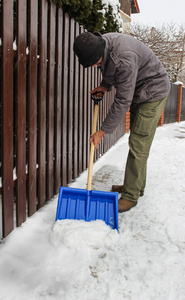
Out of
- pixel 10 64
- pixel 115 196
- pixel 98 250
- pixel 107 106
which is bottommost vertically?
pixel 98 250

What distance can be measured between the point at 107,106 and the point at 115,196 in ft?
10.3

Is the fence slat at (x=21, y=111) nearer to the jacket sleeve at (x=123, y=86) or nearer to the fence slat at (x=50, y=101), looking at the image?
the fence slat at (x=50, y=101)

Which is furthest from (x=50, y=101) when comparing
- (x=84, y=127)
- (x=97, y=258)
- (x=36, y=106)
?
(x=97, y=258)

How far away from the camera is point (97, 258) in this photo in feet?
5.91

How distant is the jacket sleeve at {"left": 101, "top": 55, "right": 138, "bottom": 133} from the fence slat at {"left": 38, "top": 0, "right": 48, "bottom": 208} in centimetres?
61

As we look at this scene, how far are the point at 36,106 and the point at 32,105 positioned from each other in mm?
69

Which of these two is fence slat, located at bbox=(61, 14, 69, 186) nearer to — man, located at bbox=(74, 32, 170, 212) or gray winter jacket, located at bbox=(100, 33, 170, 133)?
man, located at bbox=(74, 32, 170, 212)

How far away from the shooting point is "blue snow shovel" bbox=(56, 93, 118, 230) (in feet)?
6.95

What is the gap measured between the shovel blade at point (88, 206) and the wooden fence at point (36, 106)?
31 centimetres

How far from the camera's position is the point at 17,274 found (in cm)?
161

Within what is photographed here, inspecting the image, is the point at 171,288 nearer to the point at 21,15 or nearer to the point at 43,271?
the point at 43,271

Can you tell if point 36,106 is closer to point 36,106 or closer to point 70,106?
point 36,106

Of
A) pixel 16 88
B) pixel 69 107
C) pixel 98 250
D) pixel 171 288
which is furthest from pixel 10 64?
pixel 171 288

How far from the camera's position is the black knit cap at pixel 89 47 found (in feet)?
6.24
